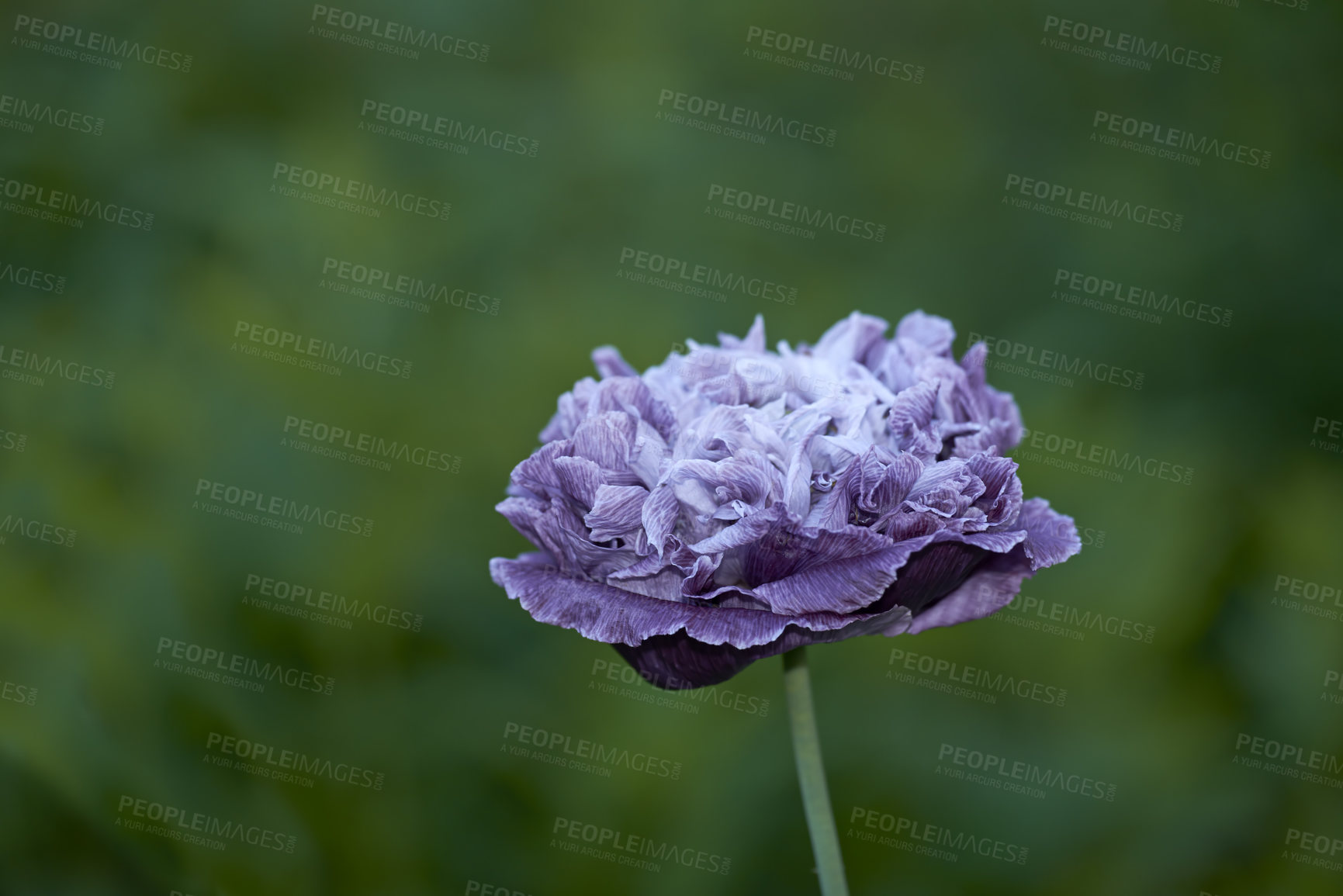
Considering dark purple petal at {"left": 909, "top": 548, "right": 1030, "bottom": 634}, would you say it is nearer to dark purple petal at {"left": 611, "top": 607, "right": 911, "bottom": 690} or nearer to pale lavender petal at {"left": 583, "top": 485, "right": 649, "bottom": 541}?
dark purple petal at {"left": 611, "top": 607, "right": 911, "bottom": 690}

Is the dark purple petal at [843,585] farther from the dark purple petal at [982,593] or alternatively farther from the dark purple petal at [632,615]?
the dark purple petal at [982,593]

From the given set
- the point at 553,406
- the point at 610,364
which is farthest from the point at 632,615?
the point at 553,406

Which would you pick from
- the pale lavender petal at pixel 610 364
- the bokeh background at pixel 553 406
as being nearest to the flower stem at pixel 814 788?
the pale lavender petal at pixel 610 364

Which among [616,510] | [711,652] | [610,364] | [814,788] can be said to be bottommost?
[814,788]

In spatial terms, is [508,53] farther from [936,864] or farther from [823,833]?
[823,833]

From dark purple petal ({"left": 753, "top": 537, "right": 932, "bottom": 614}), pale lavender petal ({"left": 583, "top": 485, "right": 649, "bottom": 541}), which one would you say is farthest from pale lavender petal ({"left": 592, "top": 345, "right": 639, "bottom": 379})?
dark purple petal ({"left": 753, "top": 537, "right": 932, "bottom": 614})

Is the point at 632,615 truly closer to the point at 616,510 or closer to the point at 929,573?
the point at 616,510
